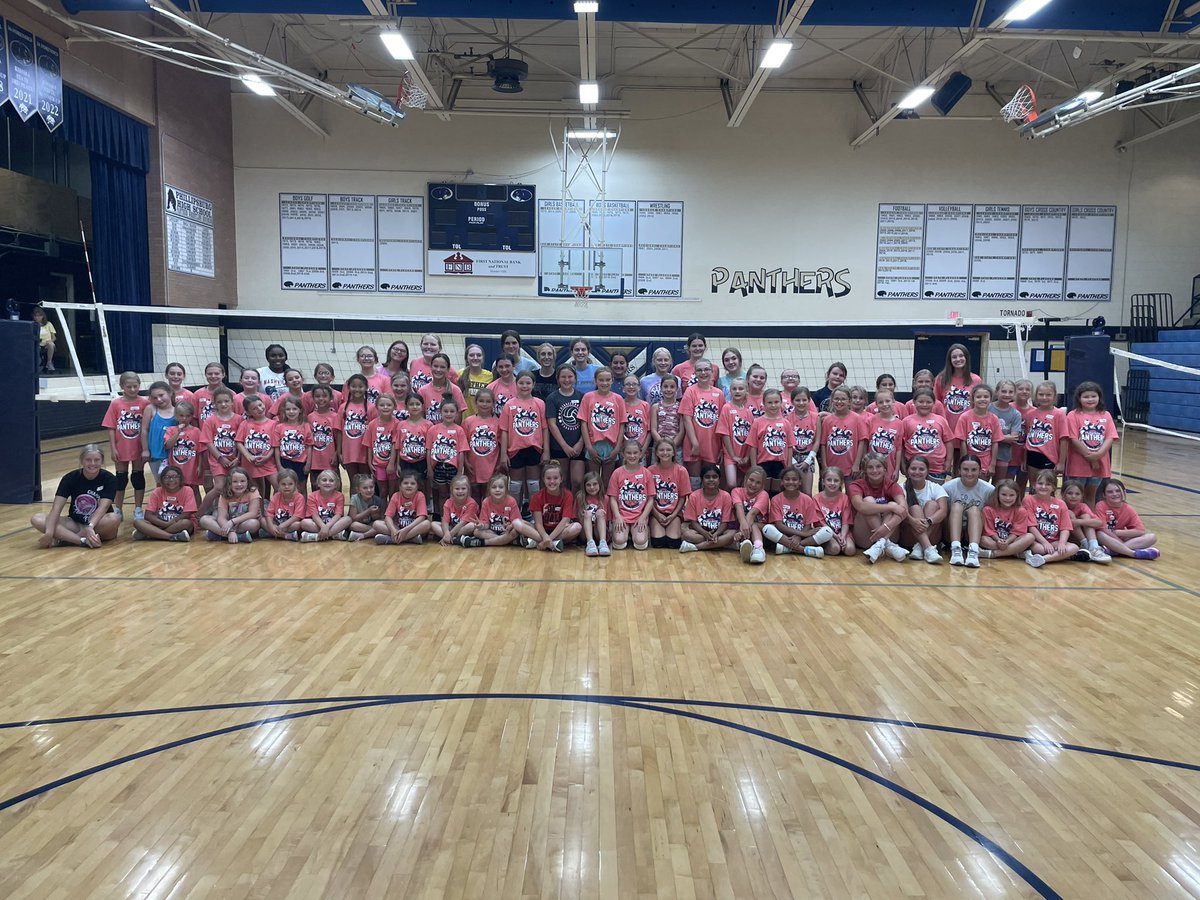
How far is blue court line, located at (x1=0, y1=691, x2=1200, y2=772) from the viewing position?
3156mm

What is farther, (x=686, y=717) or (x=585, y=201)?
(x=585, y=201)

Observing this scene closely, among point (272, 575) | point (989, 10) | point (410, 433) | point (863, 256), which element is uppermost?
point (989, 10)

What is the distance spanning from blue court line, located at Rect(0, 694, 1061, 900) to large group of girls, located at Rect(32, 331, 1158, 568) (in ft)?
8.99

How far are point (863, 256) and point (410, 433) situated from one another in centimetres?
1099

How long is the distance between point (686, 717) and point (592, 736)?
0.44 m

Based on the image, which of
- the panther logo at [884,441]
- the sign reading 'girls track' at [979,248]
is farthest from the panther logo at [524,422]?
the sign reading 'girls track' at [979,248]

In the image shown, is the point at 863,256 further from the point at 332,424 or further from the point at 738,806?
the point at 738,806

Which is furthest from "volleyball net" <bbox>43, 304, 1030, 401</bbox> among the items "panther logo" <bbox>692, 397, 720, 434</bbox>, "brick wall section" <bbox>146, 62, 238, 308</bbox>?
"panther logo" <bbox>692, 397, 720, 434</bbox>

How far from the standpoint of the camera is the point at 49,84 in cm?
998

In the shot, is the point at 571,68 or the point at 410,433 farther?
the point at 571,68

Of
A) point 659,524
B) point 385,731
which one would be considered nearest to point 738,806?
point 385,731

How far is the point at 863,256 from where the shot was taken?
Answer: 14.8 meters

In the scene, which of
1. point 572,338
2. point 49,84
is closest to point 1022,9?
point 572,338

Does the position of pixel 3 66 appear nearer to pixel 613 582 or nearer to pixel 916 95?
pixel 613 582
